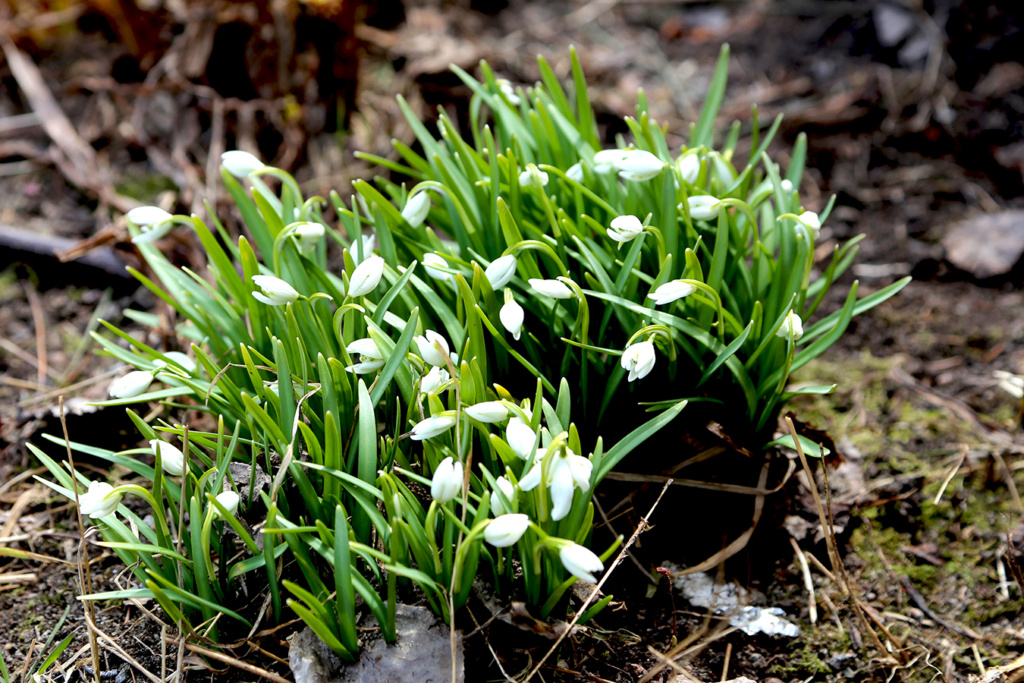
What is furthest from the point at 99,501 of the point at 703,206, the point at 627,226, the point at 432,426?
the point at 703,206

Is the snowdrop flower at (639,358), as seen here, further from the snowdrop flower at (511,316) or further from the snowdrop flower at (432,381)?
the snowdrop flower at (432,381)

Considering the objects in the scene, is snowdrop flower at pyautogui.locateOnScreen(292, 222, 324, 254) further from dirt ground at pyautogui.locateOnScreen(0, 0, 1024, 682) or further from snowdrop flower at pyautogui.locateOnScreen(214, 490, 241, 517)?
dirt ground at pyautogui.locateOnScreen(0, 0, 1024, 682)

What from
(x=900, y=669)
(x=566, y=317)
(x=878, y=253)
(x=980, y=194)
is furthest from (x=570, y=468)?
(x=980, y=194)

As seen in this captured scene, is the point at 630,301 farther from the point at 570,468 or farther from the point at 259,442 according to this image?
the point at 259,442

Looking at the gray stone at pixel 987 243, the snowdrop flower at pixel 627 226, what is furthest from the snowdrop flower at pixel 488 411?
the gray stone at pixel 987 243

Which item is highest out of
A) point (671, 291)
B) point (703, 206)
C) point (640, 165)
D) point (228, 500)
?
point (640, 165)

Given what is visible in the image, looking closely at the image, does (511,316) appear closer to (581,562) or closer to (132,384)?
(581,562)
